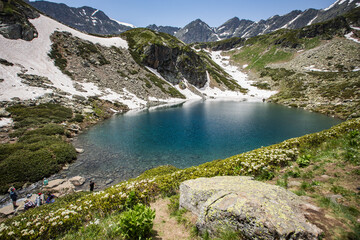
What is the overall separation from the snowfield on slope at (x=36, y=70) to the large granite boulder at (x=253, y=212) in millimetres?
54973

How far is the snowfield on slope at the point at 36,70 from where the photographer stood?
141 ft

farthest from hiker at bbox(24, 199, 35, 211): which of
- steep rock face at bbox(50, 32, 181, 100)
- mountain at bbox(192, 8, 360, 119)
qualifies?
mountain at bbox(192, 8, 360, 119)

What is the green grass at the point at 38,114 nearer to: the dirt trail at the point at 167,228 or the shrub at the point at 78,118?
the shrub at the point at 78,118

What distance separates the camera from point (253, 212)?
4.60 meters

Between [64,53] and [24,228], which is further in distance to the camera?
[64,53]

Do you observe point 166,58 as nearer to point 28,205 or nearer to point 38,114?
point 38,114

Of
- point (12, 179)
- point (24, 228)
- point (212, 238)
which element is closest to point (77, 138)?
point (12, 179)

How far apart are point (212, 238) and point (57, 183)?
65.0ft

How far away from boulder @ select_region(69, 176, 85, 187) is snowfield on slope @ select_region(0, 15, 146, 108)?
3758cm

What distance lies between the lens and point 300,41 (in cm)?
17312

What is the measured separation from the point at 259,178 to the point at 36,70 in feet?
257

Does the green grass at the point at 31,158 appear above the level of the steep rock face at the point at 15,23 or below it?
below

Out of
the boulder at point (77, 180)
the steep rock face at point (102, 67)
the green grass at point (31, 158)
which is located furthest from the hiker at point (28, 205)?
the steep rock face at point (102, 67)

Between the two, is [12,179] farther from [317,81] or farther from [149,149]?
[317,81]
